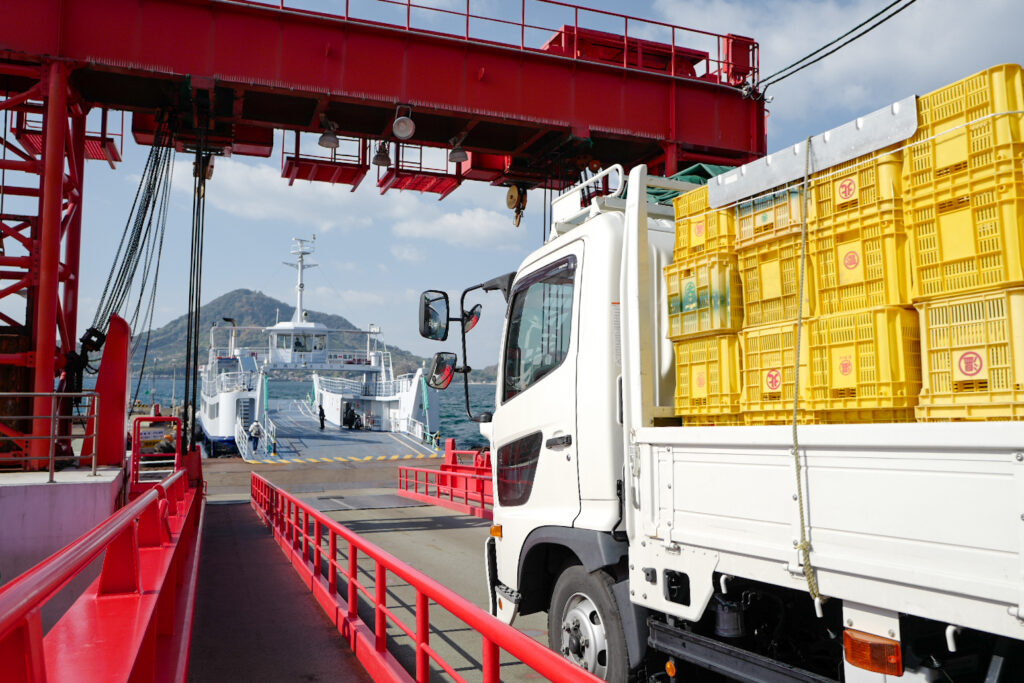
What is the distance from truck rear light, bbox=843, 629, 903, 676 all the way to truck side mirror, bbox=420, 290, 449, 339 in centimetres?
361

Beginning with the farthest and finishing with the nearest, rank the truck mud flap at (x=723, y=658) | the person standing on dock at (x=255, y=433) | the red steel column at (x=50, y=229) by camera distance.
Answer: the person standing on dock at (x=255, y=433) → the red steel column at (x=50, y=229) → the truck mud flap at (x=723, y=658)

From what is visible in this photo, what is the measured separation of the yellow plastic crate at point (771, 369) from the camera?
3.35 metres

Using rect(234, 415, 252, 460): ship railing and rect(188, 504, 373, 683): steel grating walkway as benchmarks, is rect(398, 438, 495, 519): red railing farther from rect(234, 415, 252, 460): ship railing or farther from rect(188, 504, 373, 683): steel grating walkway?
rect(234, 415, 252, 460): ship railing

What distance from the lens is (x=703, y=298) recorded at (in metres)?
3.94

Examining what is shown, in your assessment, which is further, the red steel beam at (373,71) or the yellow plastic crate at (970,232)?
the red steel beam at (373,71)

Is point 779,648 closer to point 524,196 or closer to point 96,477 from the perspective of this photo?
point 96,477

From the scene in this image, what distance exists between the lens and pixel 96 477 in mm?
10391

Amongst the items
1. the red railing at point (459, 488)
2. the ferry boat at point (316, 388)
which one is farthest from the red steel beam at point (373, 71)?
the ferry boat at point (316, 388)

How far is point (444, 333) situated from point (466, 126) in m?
10.2

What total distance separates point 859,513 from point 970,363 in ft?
2.26

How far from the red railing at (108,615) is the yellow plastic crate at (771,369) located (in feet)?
9.31

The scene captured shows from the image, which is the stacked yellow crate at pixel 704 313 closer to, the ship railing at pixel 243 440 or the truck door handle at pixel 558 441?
the truck door handle at pixel 558 441

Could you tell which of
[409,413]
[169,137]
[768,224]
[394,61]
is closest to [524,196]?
[394,61]

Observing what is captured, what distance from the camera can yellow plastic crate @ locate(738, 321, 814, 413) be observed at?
3354mm
